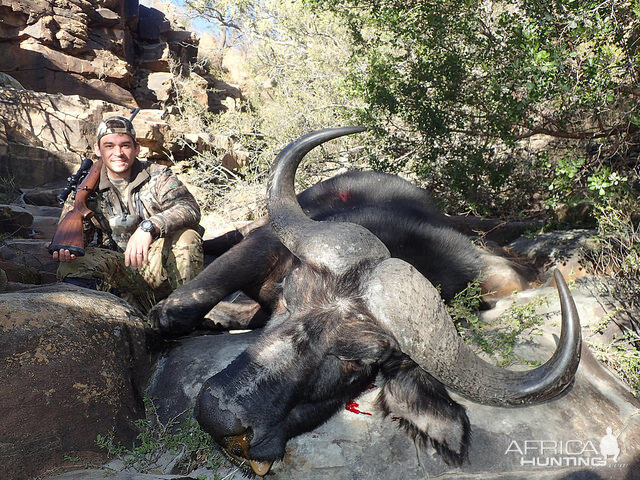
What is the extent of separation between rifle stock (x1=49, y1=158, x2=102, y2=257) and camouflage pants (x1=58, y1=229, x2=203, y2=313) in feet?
0.49

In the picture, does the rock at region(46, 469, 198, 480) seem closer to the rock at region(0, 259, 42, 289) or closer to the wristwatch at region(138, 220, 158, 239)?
the wristwatch at region(138, 220, 158, 239)

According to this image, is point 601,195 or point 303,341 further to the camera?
point 601,195

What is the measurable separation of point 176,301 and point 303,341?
4.11 ft

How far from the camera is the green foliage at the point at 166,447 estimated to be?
246cm

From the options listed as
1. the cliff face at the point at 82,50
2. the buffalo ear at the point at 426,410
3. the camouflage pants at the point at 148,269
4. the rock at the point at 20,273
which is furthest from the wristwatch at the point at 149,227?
the cliff face at the point at 82,50

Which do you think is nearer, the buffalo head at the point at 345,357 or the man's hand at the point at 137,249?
the buffalo head at the point at 345,357

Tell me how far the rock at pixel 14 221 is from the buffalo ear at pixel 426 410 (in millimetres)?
5150

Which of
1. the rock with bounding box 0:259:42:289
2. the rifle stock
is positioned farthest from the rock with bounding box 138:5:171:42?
the rock with bounding box 0:259:42:289

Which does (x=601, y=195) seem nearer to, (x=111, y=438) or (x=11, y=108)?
(x=111, y=438)

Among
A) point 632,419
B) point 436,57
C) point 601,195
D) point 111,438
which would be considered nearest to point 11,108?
point 436,57

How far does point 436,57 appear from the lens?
5.64 meters

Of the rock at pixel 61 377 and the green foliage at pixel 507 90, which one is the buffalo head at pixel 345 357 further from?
the green foliage at pixel 507 90

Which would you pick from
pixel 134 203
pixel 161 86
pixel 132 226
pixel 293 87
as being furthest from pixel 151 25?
pixel 132 226

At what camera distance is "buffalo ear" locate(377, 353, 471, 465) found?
2.65m
